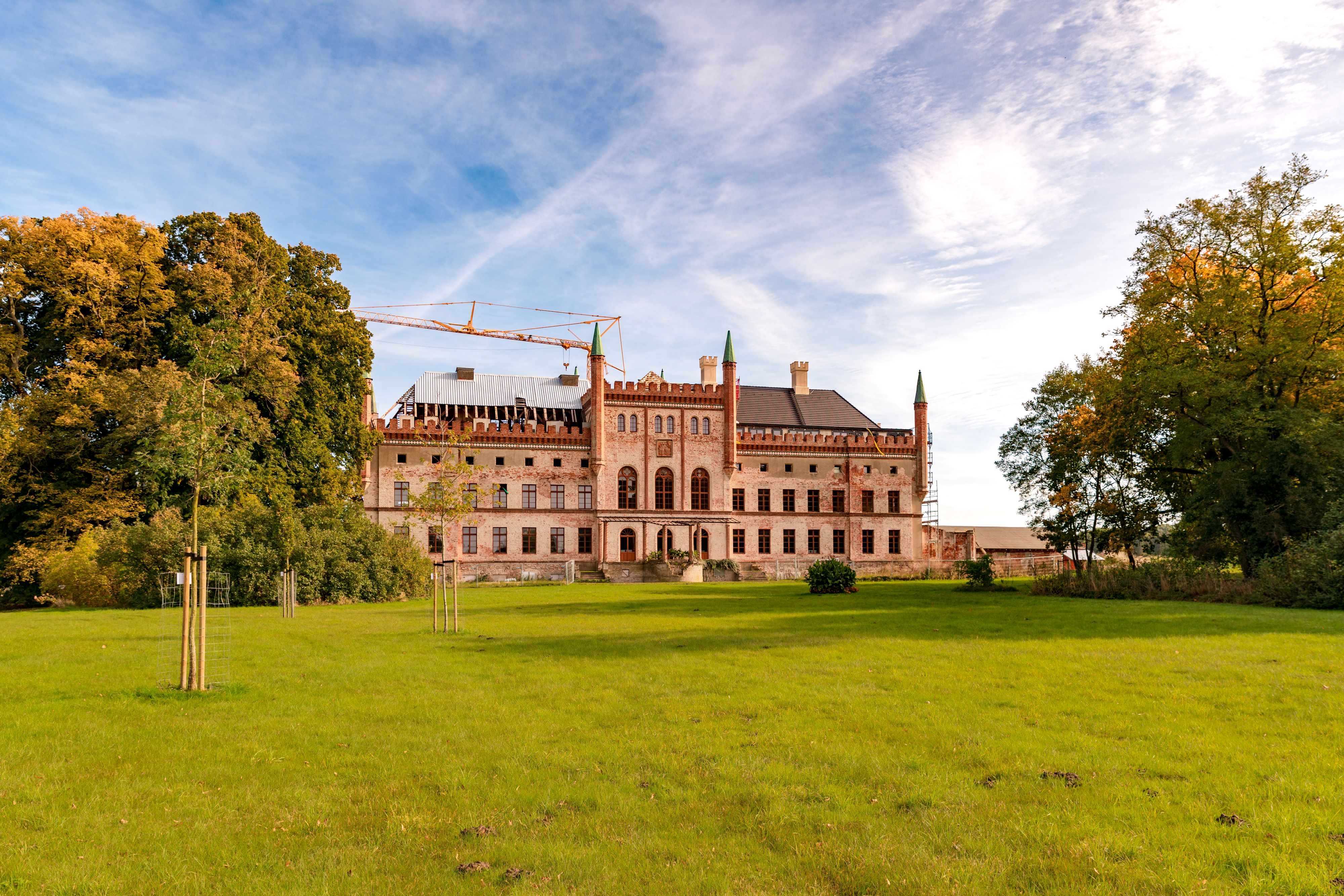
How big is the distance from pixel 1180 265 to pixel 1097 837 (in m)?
33.9

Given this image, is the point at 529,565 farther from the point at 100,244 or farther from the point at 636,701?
the point at 636,701

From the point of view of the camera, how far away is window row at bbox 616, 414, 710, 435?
198ft

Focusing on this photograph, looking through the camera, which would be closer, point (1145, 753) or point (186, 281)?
point (1145, 753)

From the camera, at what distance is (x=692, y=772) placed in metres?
7.38

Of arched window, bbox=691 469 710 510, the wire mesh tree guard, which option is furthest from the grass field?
arched window, bbox=691 469 710 510

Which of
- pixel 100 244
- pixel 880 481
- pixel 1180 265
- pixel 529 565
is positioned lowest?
pixel 529 565

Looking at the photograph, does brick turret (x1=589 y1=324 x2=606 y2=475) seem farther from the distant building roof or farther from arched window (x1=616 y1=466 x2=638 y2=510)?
the distant building roof

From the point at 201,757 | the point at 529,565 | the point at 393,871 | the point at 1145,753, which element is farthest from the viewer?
the point at 529,565

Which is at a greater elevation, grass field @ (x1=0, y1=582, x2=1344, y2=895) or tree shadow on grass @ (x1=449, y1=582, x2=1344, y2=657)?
grass field @ (x1=0, y1=582, x2=1344, y2=895)

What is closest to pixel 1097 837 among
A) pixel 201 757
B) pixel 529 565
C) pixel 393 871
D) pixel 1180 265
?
pixel 393 871

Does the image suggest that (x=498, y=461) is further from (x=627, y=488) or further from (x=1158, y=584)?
(x=1158, y=584)

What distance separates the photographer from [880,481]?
65.1m

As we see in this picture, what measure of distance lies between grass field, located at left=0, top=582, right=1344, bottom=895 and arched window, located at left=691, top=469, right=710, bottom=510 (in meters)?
45.8

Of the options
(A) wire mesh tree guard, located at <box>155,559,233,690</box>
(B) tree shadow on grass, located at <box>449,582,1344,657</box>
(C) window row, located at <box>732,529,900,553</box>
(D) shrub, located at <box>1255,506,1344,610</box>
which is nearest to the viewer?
(A) wire mesh tree guard, located at <box>155,559,233,690</box>
